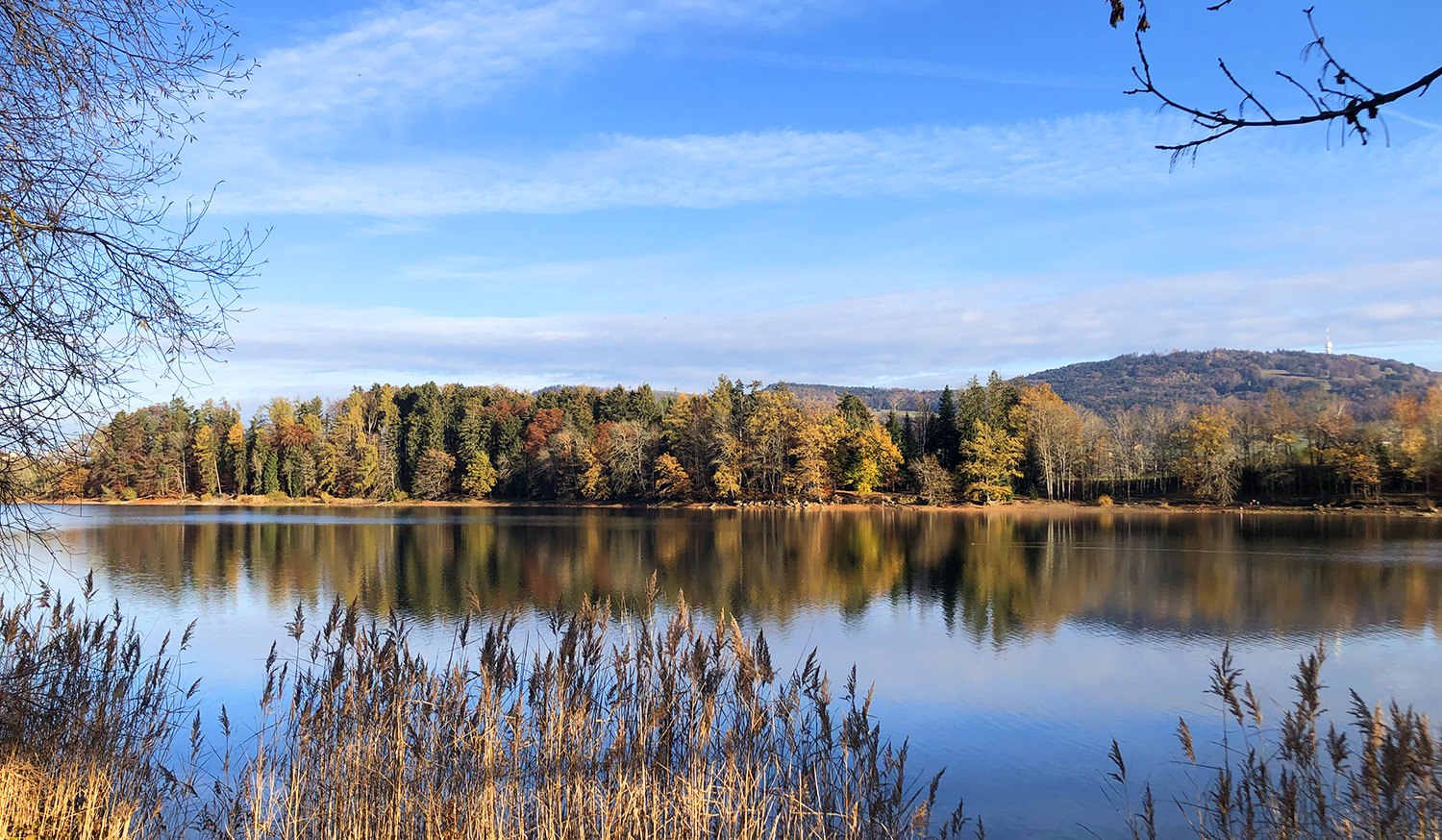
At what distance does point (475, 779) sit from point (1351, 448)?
63.3 metres

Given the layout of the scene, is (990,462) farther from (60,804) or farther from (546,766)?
(60,804)

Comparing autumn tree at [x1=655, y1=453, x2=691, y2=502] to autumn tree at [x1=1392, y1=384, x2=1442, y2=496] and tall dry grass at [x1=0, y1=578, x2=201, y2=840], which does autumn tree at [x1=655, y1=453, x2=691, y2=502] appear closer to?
autumn tree at [x1=1392, y1=384, x2=1442, y2=496]

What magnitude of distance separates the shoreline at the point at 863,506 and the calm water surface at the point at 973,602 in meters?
11.2

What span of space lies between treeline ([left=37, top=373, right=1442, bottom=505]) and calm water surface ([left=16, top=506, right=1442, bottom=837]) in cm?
1437

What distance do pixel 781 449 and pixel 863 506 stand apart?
7.62 m

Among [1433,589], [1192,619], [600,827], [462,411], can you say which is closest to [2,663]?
[600,827]

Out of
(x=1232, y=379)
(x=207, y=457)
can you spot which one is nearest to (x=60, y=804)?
(x=207, y=457)

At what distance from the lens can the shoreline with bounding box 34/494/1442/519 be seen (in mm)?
54150

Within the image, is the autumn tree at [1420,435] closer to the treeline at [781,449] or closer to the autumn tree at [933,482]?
the treeline at [781,449]

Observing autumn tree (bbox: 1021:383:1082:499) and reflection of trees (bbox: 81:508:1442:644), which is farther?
autumn tree (bbox: 1021:383:1082:499)

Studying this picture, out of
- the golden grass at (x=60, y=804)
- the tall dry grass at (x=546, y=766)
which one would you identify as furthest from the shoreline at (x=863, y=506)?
the tall dry grass at (x=546, y=766)

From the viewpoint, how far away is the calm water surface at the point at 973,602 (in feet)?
37.2

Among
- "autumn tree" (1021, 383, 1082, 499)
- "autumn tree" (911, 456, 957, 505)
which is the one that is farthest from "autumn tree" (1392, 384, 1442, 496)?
"autumn tree" (911, 456, 957, 505)

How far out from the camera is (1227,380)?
120m
